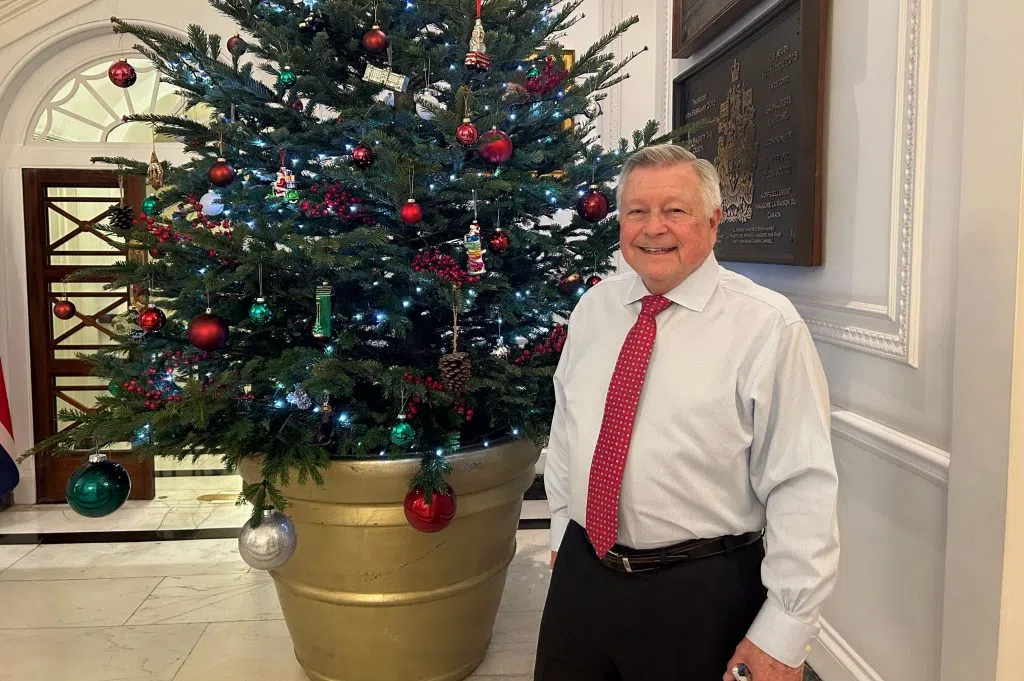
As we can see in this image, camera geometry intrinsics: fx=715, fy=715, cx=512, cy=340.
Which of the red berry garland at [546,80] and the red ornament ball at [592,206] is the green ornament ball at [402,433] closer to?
the red ornament ball at [592,206]

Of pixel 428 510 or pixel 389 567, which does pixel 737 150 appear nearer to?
pixel 428 510

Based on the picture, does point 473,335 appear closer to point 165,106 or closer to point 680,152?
point 680,152

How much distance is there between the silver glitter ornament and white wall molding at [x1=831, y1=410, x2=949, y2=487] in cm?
167

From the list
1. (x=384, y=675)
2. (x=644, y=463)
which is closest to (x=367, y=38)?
(x=644, y=463)

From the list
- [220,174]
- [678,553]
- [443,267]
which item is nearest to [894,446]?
[678,553]

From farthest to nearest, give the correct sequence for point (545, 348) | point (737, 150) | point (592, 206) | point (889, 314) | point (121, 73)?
point (737, 150)
point (121, 73)
point (545, 348)
point (592, 206)
point (889, 314)

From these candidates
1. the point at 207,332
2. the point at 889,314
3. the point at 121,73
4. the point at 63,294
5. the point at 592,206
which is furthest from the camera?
the point at 63,294

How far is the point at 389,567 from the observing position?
84.7 inches

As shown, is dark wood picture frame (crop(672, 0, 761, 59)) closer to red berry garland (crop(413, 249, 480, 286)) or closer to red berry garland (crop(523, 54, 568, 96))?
red berry garland (crop(523, 54, 568, 96))

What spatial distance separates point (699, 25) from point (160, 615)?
345 centimetres

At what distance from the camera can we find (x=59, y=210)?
167 inches

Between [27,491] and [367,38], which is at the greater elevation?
[367,38]

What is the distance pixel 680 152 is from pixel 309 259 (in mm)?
1098

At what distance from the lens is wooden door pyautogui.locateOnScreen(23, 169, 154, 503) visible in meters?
4.21
